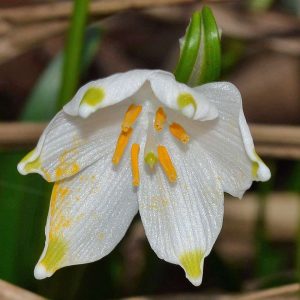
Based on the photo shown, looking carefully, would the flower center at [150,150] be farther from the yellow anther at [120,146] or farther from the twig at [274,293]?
the twig at [274,293]

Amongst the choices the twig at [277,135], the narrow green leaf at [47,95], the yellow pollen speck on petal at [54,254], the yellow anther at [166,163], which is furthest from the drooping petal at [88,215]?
the narrow green leaf at [47,95]

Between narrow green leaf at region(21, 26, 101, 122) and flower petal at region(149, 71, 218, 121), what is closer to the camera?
flower petal at region(149, 71, 218, 121)

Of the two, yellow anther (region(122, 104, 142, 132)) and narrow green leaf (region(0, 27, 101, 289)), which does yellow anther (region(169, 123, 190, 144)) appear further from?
narrow green leaf (region(0, 27, 101, 289))

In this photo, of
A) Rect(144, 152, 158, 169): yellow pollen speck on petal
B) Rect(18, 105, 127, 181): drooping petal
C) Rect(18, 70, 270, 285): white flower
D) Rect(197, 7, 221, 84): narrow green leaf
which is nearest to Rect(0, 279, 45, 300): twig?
Rect(18, 70, 270, 285): white flower

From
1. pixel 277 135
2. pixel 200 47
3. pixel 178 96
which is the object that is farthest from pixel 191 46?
pixel 277 135

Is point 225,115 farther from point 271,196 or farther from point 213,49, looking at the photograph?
point 271,196

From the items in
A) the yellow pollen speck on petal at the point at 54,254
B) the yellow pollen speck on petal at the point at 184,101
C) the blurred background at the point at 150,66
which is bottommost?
the blurred background at the point at 150,66
